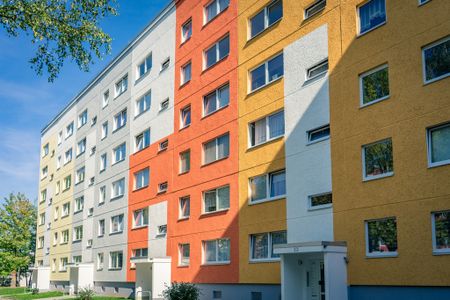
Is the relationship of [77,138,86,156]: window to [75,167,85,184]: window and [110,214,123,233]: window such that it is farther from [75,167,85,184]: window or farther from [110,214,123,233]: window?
[110,214,123,233]: window

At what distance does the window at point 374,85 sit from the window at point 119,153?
23707 millimetres

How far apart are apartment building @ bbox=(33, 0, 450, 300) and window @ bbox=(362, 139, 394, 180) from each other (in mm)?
50

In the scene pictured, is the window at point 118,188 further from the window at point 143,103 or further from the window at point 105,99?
the window at point 105,99

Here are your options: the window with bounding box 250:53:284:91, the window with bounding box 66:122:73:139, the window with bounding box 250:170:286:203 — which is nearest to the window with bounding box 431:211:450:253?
the window with bounding box 250:170:286:203

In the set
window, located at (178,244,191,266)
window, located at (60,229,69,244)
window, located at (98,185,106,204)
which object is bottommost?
window, located at (178,244,191,266)

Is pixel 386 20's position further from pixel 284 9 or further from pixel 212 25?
pixel 212 25

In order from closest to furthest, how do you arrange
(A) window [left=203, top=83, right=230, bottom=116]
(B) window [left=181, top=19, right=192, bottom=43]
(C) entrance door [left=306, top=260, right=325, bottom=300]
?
(C) entrance door [left=306, top=260, right=325, bottom=300] < (A) window [left=203, top=83, right=230, bottom=116] < (B) window [left=181, top=19, right=192, bottom=43]

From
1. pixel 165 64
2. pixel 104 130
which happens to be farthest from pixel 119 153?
pixel 165 64

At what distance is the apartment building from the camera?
16.4 m

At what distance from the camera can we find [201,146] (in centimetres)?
2898

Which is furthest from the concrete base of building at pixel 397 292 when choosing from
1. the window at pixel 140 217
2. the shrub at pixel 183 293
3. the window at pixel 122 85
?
the window at pixel 122 85

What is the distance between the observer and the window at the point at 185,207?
98.1 ft

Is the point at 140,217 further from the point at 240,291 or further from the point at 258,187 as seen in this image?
the point at 258,187

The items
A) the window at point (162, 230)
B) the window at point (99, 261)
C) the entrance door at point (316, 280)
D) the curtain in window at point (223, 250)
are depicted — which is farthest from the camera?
the window at point (99, 261)
